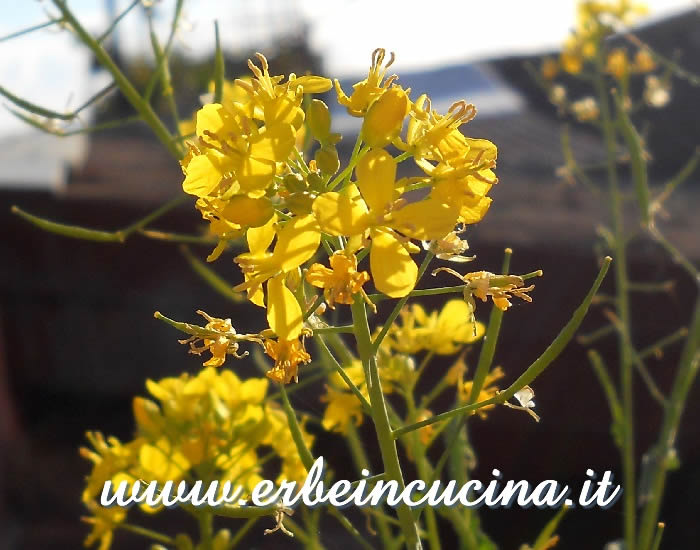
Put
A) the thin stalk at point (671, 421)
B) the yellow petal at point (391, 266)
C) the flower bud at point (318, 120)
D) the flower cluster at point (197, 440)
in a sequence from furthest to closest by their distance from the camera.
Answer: the thin stalk at point (671, 421), the flower cluster at point (197, 440), the flower bud at point (318, 120), the yellow petal at point (391, 266)

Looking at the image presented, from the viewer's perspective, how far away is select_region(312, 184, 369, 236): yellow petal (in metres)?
0.50

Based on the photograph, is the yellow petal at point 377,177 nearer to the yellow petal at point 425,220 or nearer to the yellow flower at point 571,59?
the yellow petal at point 425,220

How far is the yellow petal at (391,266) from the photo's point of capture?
0.50 meters

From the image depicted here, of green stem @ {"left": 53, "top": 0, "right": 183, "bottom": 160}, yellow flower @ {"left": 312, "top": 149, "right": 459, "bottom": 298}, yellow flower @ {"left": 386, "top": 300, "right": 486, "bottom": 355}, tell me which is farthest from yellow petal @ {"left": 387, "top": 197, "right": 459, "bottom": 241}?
green stem @ {"left": 53, "top": 0, "right": 183, "bottom": 160}

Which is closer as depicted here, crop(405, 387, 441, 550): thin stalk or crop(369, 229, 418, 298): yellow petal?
crop(369, 229, 418, 298): yellow petal

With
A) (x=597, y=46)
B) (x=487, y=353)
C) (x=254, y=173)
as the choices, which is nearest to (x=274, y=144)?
(x=254, y=173)

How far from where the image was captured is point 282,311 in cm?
53

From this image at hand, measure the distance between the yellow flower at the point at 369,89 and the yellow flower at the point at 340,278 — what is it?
0.11m

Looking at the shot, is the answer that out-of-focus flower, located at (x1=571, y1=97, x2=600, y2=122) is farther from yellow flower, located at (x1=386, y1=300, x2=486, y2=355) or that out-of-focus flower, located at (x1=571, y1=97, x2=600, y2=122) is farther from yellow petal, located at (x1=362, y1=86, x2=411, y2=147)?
yellow petal, located at (x1=362, y1=86, x2=411, y2=147)

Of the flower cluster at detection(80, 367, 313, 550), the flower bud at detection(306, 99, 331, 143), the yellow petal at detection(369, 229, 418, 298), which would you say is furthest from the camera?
the flower cluster at detection(80, 367, 313, 550)

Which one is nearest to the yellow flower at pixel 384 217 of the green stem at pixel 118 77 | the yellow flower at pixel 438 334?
the yellow flower at pixel 438 334

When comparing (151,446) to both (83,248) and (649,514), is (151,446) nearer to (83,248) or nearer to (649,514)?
(649,514)

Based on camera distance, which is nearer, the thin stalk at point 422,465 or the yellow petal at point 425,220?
the yellow petal at point 425,220

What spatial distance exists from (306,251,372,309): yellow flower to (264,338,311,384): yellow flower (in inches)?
1.8
